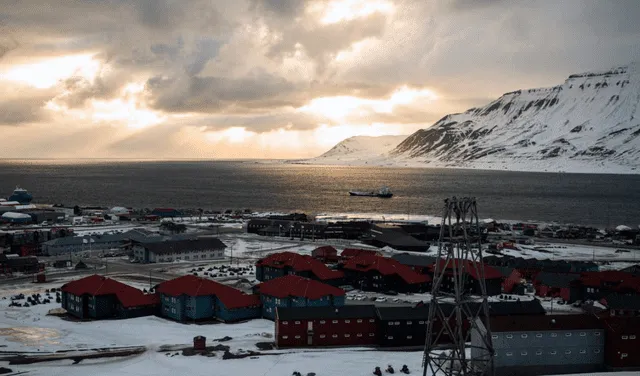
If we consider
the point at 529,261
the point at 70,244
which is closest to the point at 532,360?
the point at 529,261

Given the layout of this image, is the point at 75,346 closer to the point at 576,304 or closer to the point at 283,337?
the point at 283,337

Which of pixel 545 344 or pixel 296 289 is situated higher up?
pixel 296 289

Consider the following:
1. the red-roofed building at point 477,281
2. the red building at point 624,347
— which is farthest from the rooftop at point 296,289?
the red building at point 624,347

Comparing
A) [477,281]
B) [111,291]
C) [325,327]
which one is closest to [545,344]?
[325,327]

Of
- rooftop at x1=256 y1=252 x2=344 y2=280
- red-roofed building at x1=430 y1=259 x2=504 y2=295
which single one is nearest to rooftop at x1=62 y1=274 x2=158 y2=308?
rooftop at x1=256 y1=252 x2=344 y2=280

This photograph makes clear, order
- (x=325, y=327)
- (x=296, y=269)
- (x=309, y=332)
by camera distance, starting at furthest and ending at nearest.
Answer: (x=296, y=269)
(x=325, y=327)
(x=309, y=332)

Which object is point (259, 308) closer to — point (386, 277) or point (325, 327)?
point (325, 327)

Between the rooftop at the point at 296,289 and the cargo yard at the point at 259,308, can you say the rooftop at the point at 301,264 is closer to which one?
the cargo yard at the point at 259,308
